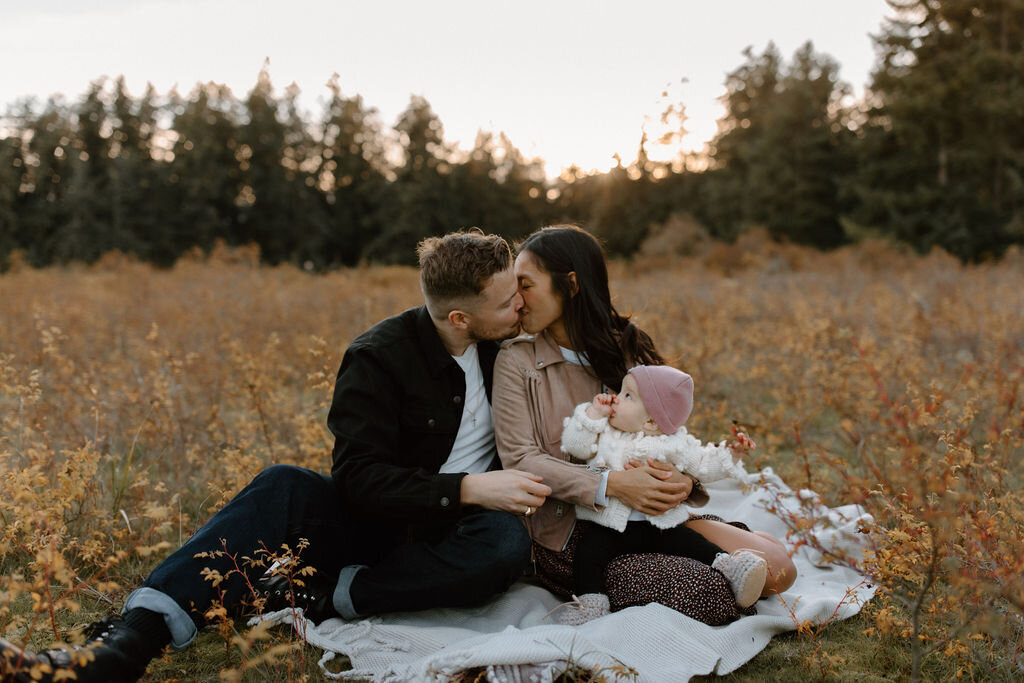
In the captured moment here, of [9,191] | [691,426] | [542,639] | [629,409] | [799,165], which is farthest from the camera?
[799,165]

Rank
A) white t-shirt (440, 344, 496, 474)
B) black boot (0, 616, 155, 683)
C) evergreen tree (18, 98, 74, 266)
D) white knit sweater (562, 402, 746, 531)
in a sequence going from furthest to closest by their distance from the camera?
evergreen tree (18, 98, 74, 266) < white t-shirt (440, 344, 496, 474) < white knit sweater (562, 402, 746, 531) < black boot (0, 616, 155, 683)

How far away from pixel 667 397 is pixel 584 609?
86 cm

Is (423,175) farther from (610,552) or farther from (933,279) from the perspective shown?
(610,552)

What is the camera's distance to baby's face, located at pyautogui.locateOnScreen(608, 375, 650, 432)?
9.48 ft

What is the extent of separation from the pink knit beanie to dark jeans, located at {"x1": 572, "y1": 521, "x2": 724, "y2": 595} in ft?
1.46

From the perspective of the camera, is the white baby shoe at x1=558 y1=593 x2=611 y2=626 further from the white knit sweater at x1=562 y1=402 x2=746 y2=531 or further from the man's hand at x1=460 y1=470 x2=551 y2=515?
the man's hand at x1=460 y1=470 x2=551 y2=515

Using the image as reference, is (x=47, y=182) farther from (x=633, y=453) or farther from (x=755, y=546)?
(x=755, y=546)

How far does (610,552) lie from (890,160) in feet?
96.2

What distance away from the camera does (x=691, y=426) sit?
4836mm

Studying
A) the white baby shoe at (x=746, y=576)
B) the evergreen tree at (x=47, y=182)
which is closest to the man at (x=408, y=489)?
the white baby shoe at (x=746, y=576)

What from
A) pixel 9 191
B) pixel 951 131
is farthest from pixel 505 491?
pixel 9 191

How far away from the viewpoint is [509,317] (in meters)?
2.95

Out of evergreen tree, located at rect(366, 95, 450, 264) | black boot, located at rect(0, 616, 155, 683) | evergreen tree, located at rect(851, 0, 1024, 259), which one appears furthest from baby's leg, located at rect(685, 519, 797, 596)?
evergreen tree, located at rect(366, 95, 450, 264)

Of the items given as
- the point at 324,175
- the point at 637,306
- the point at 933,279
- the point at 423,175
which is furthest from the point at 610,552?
the point at 324,175
